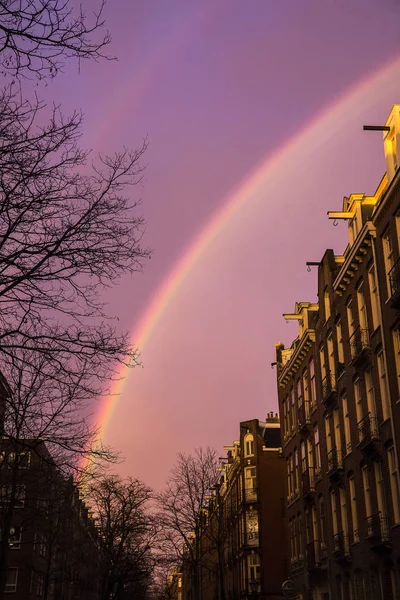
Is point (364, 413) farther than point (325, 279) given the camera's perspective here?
No

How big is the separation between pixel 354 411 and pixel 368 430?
2862 millimetres

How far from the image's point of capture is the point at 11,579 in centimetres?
5781

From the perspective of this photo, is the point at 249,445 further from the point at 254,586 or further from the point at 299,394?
the point at 299,394

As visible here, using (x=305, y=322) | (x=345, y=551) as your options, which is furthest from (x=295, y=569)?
(x=305, y=322)

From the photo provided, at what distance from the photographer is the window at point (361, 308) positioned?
2984 centimetres

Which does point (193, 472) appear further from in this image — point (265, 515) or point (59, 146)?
point (59, 146)

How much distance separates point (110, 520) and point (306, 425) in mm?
28628

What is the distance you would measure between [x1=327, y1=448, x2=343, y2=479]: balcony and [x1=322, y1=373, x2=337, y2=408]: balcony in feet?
7.83

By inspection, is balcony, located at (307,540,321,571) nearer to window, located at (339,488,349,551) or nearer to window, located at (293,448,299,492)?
window, located at (339,488,349,551)

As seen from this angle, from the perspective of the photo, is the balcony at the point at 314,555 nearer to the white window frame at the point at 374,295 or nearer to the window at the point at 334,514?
the window at the point at 334,514

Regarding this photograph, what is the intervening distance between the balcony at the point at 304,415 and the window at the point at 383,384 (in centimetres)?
1298

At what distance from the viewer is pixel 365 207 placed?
3177 cm

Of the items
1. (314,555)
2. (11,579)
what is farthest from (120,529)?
(314,555)

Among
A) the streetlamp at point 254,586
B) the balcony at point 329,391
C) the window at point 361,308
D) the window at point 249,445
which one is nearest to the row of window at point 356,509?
the balcony at point 329,391
